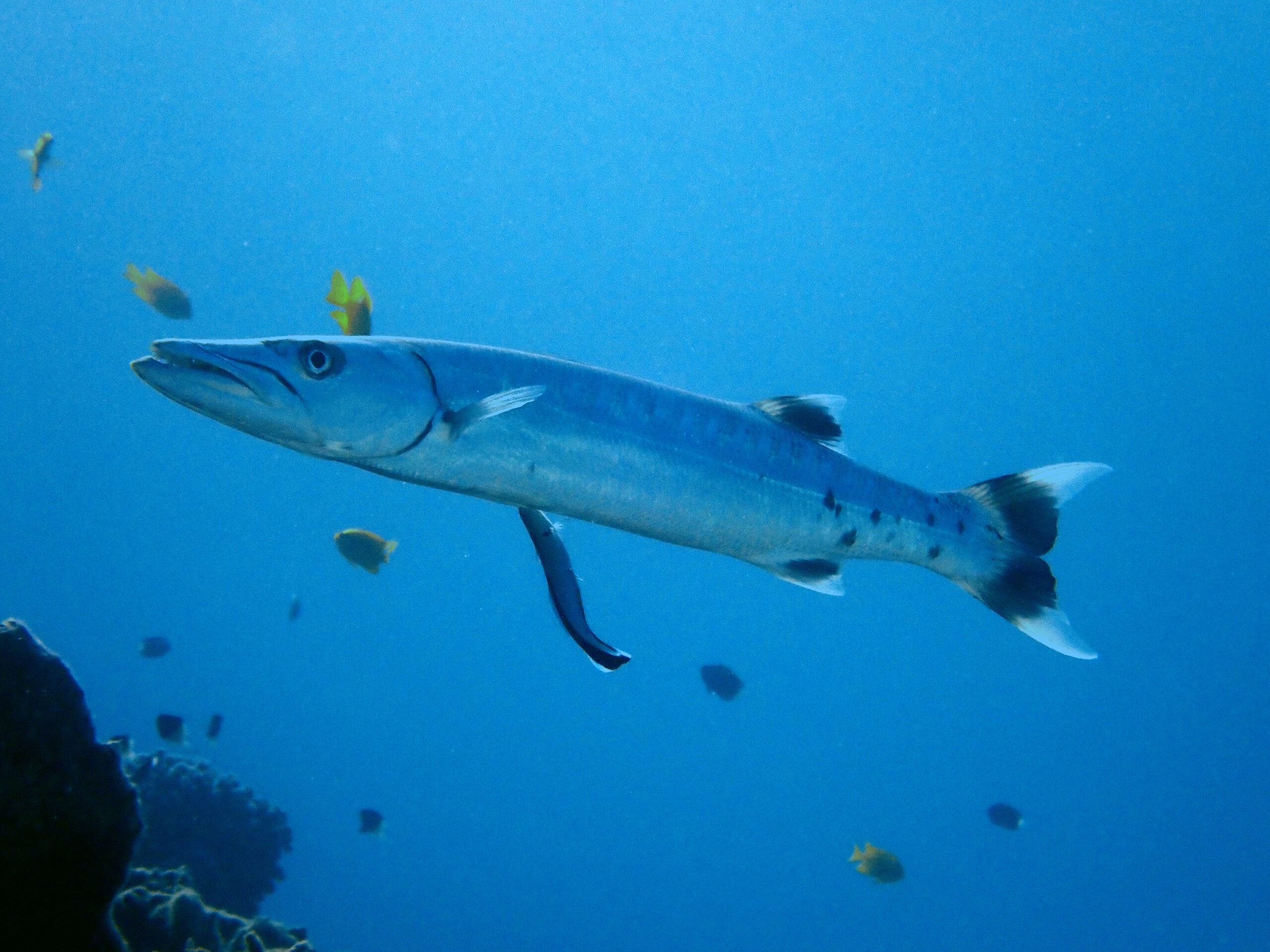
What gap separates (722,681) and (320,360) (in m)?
8.91

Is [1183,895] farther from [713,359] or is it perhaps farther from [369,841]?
[369,841]

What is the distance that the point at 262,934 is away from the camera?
553 cm

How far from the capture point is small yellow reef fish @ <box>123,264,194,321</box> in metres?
9.16

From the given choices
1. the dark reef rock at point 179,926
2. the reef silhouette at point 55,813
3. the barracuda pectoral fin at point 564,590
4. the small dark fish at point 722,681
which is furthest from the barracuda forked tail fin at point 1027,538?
the small dark fish at point 722,681

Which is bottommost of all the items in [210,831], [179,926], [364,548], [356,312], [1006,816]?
[210,831]

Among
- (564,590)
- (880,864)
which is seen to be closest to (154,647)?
(880,864)

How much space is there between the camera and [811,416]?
3.63 m

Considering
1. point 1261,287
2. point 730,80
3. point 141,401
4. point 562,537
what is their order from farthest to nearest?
point 141,401
point 730,80
point 1261,287
point 562,537

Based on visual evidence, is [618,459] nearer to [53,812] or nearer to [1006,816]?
[53,812]

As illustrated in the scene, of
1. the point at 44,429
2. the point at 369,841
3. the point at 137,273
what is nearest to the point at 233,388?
the point at 137,273

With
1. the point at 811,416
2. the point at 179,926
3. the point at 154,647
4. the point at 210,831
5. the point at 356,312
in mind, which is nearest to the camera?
the point at 811,416

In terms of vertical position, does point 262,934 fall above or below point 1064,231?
below

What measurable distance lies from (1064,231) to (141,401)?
6561 centimetres

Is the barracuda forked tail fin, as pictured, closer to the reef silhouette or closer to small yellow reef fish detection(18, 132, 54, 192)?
the reef silhouette
